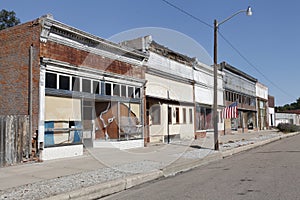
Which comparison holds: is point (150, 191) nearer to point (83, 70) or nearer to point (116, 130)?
point (83, 70)

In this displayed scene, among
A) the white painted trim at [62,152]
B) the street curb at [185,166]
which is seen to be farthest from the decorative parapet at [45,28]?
the street curb at [185,166]

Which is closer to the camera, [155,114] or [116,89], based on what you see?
[116,89]

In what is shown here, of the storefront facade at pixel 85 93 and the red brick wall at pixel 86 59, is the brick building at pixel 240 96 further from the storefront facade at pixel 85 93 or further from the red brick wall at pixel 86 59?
the red brick wall at pixel 86 59

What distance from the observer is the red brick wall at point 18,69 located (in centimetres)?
1180

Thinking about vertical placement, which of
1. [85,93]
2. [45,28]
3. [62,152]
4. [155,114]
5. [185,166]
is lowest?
[185,166]

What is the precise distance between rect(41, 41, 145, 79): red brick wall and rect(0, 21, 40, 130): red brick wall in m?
0.60

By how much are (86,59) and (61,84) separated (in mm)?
2049

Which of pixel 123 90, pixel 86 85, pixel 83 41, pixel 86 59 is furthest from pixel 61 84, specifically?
pixel 123 90

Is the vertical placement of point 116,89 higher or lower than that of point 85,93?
higher

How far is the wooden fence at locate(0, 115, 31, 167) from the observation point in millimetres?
10703

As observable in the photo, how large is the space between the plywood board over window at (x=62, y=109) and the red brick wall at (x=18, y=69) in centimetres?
61

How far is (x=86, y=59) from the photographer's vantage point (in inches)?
555

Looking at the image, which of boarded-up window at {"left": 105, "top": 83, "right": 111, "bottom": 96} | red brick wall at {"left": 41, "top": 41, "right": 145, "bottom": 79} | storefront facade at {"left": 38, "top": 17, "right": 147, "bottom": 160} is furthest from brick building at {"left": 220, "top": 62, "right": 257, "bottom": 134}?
boarded-up window at {"left": 105, "top": 83, "right": 111, "bottom": 96}

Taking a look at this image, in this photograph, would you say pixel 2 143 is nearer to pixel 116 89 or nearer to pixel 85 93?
pixel 85 93
